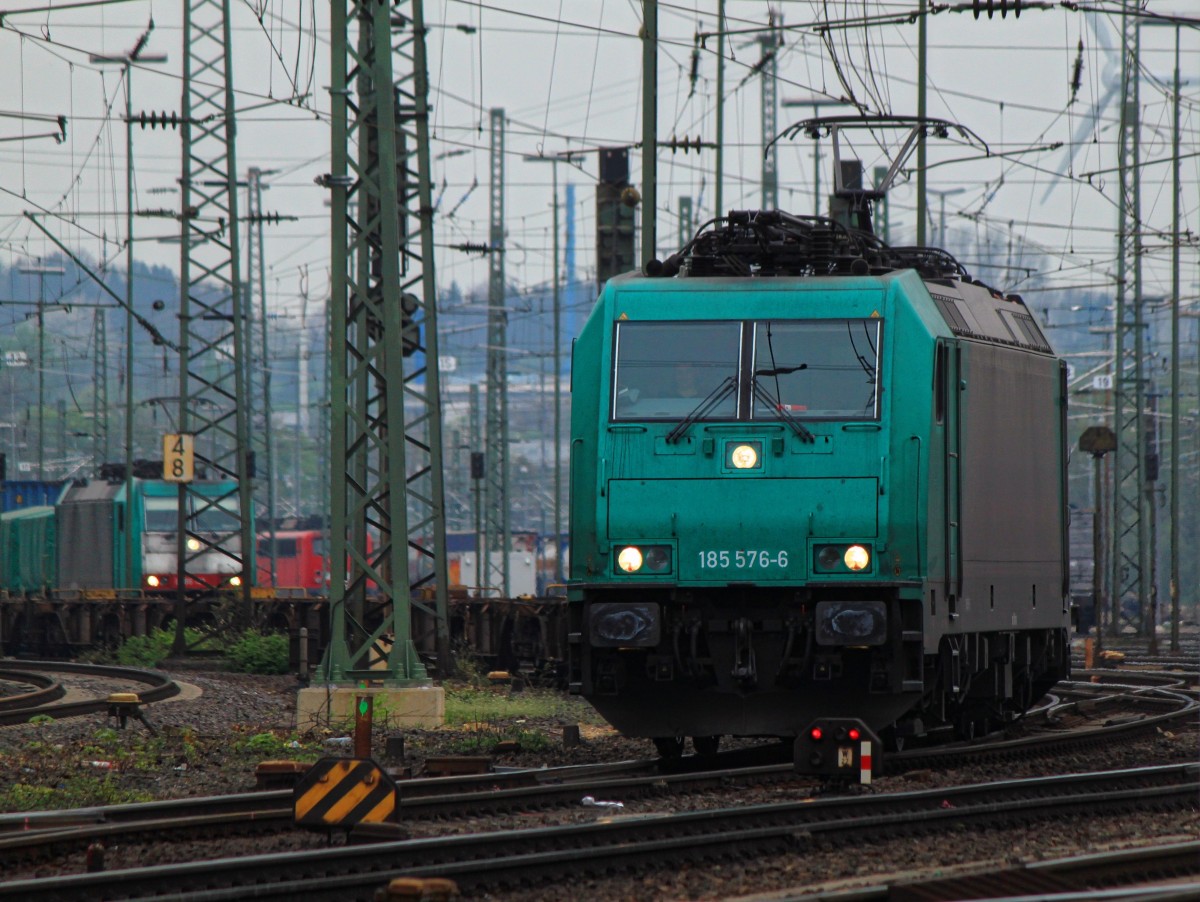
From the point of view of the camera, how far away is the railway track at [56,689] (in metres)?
21.4

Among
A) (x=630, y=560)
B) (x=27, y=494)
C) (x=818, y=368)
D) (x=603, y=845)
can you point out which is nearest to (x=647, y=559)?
(x=630, y=560)

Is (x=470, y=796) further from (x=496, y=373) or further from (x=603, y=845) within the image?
(x=496, y=373)

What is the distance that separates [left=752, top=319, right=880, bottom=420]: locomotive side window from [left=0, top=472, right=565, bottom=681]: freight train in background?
12.7 m

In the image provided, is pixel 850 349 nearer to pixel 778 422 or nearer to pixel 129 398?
pixel 778 422

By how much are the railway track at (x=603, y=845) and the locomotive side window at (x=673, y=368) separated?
3.36m

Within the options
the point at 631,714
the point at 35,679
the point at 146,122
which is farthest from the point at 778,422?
the point at 146,122

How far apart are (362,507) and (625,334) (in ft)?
21.4

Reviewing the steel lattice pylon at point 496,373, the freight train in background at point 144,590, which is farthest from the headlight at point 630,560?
the steel lattice pylon at point 496,373

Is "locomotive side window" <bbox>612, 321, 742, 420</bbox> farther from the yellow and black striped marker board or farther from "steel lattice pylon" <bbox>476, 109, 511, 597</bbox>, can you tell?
"steel lattice pylon" <bbox>476, 109, 511, 597</bbox>

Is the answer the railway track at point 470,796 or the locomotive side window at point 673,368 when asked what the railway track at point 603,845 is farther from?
the locomotive side window at point 673,368

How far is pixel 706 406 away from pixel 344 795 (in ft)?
15.6

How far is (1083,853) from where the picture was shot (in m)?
10.6

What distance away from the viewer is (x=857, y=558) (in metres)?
13.7

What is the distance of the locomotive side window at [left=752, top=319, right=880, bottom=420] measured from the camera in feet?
45.8
